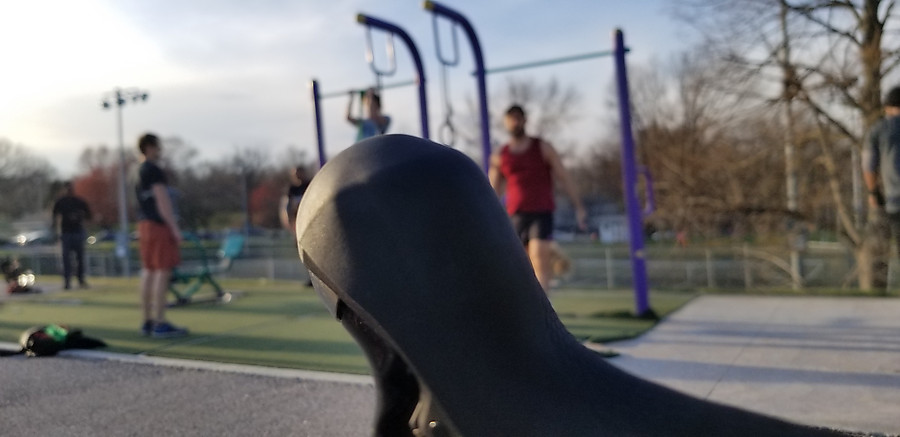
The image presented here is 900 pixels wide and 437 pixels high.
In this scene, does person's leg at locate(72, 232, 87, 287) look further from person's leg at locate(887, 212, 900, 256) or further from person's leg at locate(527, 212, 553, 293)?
person's leg at locate(887, 212, 900, 256)

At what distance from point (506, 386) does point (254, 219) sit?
6839 centimetres

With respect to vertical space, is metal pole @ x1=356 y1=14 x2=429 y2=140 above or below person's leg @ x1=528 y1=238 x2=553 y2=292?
above

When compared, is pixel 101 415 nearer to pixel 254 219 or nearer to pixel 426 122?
pixel 426 122

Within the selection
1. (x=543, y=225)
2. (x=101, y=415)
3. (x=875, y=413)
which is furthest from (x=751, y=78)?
(x=101, y=415)

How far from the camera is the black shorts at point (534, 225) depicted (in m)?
5.46

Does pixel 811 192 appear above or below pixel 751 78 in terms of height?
below

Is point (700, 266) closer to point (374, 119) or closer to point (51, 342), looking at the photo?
point (374, 119)

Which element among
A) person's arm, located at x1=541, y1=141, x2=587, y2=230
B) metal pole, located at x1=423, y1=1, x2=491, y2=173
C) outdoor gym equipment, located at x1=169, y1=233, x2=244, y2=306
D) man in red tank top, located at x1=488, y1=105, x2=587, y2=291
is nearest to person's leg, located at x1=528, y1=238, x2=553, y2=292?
man in red tank top, located at x1=488, y1=105, x2=587, y2=291

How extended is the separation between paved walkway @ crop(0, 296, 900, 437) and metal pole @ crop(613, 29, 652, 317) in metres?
0.53

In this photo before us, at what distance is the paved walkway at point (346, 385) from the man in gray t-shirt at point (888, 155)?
93 cm

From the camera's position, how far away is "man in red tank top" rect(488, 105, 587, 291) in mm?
5438

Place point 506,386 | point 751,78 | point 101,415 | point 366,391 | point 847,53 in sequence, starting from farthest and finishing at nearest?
point 751,78 < point 847,53 < point 366,391 < point 101,415 < point 506,386

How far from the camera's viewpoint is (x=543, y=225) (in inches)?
215

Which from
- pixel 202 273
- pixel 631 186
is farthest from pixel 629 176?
pixel 202 273
